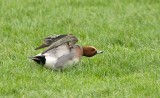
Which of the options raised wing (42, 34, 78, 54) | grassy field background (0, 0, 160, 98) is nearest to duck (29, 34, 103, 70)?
raised wing (42, 34, 78, 54)

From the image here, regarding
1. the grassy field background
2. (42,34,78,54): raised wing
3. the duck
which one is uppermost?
(42,34,78,54): raised wing

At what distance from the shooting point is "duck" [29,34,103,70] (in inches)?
279

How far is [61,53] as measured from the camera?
720 centimetres

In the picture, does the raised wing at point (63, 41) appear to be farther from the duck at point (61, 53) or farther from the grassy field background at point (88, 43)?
the grassy field background at point (88, 43)

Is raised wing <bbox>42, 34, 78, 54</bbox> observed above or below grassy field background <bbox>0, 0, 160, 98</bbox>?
above

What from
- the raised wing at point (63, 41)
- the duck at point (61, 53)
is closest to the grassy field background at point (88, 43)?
the duck at point (61, 53)

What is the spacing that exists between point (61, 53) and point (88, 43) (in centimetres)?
156

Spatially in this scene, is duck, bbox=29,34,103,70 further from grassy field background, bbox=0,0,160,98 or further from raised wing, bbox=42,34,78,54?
grassy field background, bbox=0,0,160,98

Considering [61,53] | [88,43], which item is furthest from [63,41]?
[88,43]

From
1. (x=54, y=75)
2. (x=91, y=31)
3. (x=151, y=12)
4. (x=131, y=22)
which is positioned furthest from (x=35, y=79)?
(x=151, y=12)

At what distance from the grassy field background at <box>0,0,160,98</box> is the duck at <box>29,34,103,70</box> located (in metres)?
0.11

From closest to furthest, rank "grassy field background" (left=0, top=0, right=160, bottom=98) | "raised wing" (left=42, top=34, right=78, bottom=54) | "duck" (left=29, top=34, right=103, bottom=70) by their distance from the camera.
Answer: "grassy field background" (left=0, top=0, right=160, bottom=98)
"duck" (left=29, top=34, right=103, bottom=70)
"raised wing" (left=42, top=34, right=78, bottom=54)

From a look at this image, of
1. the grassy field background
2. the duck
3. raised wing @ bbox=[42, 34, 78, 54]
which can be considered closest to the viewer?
the grassy field background

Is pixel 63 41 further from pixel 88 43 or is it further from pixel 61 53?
pixel 88 43
